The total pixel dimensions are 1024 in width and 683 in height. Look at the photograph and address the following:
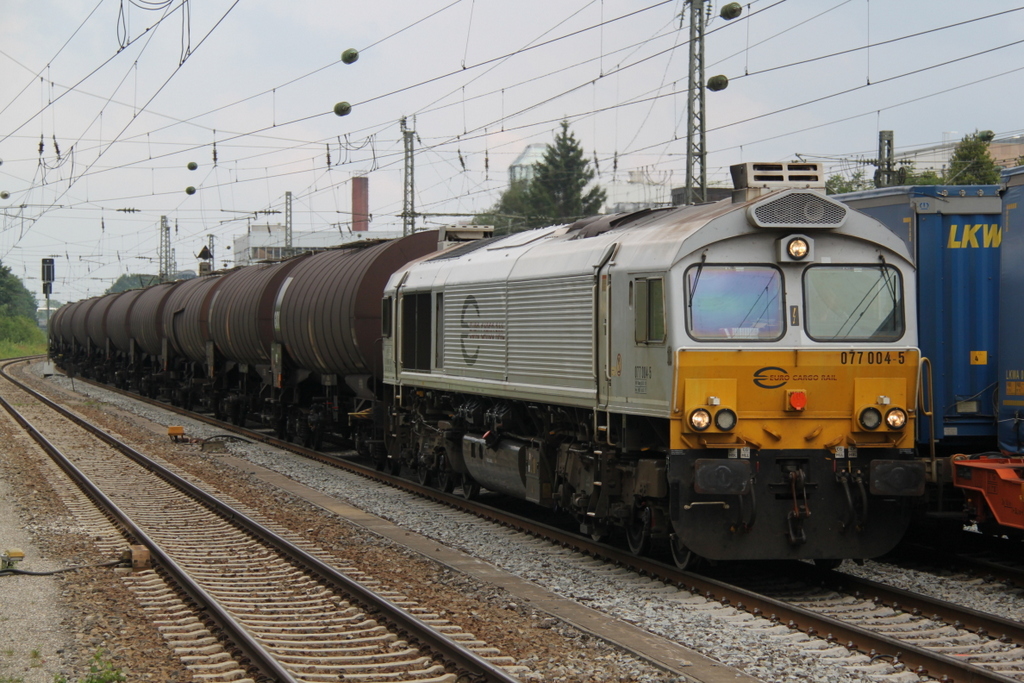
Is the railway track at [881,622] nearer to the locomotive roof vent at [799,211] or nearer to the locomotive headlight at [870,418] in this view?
the locomotive headlight at [870,418]

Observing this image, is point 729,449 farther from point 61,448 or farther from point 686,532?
point 61,448

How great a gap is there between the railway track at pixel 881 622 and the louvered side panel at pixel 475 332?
2.92 metres

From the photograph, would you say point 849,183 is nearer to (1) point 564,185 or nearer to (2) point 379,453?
(1) point 564,185

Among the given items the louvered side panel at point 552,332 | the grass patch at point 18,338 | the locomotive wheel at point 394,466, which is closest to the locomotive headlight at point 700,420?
the louvered side panel at point 552,332

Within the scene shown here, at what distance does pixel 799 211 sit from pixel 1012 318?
2372 millimetres

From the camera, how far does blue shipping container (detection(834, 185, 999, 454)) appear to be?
35.9 feet

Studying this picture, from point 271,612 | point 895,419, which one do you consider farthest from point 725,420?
point 271,612

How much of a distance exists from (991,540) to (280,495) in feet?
30.6

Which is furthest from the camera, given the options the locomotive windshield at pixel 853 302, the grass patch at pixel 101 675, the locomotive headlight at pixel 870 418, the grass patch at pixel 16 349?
the grass patch at pixel 16 349

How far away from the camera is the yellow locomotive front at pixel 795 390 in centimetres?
927

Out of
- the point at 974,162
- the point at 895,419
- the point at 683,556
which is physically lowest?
the point at 683,556

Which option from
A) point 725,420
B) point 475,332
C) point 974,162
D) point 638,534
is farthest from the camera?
point 974,162

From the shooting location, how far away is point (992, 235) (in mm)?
11023

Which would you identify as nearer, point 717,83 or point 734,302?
point 734,302
